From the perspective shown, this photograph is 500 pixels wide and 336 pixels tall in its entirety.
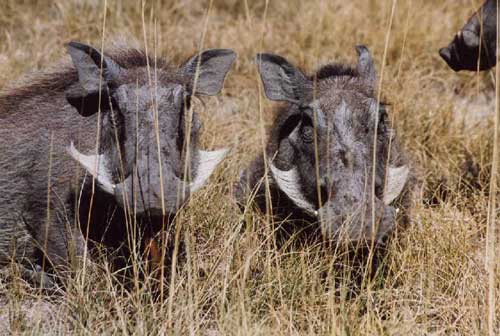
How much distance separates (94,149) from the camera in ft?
13.6

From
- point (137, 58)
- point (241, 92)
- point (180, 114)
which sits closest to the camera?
point (180, 114)

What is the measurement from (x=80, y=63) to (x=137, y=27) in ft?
7.96

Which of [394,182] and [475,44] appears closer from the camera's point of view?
[394,182]

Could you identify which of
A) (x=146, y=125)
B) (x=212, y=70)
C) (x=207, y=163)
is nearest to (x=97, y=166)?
(x=146, y=125)

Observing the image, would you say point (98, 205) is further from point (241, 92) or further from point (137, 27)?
point (137, 27)

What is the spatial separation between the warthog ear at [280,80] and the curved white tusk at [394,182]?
0.60 m

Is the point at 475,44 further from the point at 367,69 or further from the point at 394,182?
the point at 394,182

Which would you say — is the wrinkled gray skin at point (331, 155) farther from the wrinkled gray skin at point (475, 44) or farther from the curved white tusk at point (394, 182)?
the wrinkled gray skin at point (475, 44)

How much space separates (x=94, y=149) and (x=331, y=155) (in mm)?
1053

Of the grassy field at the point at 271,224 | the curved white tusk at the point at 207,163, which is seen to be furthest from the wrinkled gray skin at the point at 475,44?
the curved white tusk at the point at 207,163

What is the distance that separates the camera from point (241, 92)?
616 cm

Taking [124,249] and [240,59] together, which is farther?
[240,59]

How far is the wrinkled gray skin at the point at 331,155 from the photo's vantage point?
3.79m

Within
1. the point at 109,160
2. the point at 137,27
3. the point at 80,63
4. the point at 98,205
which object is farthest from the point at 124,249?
the point at 137,27
